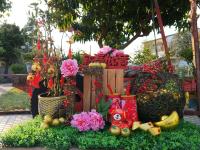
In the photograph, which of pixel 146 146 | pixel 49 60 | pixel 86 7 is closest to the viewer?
pixel 146 146

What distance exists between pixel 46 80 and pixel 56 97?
0.48 metres

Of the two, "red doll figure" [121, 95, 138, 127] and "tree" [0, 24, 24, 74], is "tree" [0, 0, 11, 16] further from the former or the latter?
"red doll figure" [121, 95, 138, 127]

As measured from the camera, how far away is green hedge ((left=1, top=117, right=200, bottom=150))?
4.75m

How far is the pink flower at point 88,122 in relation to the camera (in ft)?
16.8

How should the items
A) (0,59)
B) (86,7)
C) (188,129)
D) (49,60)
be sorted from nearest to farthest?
(188,129) < (49,60) < (86,7) < (0,59)

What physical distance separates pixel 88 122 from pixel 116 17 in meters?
6.83

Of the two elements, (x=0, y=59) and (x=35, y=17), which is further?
(x=0, y=59)

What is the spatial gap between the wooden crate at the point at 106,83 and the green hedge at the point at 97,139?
63 cm

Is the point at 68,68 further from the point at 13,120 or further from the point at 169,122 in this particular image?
the point at 13,120

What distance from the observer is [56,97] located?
18.5 ft

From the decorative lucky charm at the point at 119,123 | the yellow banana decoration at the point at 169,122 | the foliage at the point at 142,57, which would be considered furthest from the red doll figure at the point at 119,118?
the foliage at the point at 142,57

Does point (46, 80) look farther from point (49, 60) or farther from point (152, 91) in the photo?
point (152, 91)

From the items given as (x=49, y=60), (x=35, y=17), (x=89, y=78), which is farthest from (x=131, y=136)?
(x=35, y=17)

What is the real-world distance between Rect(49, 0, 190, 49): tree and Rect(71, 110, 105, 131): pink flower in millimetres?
5274
